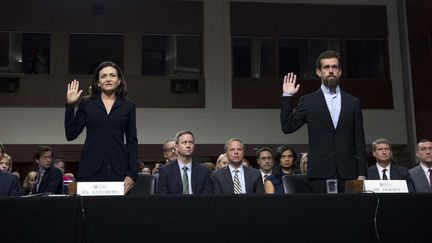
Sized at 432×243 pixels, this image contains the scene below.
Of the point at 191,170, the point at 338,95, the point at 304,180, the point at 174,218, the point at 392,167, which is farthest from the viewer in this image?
the point at 392,167

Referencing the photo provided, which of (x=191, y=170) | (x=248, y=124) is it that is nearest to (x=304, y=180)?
(x=191, y=170)

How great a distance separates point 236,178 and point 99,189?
2279mm

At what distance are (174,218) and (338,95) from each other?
1170 mm

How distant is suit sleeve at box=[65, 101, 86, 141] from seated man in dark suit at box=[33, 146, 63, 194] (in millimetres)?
2183

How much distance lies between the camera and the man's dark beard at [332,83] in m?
2.54

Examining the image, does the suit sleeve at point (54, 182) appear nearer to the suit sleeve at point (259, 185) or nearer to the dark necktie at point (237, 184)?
the dark necktie at point (237, 184)

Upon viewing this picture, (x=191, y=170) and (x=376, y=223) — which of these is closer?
(x=376, y=223)

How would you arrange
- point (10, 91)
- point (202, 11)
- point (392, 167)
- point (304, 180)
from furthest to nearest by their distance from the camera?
point (202, 11) < point (10, 91) < point (392, 167) < point (304, 180)

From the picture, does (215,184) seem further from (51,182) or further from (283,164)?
(51,182)

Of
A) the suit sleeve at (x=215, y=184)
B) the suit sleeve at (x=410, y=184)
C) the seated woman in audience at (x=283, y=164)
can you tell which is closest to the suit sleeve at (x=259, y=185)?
the suit sleeve at (x=215, y=184)

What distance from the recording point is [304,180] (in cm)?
312

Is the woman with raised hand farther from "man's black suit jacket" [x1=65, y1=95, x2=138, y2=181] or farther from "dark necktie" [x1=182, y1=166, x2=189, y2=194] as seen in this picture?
"dark necktie" [x1=182, y1=166, x2=189, y2=194]

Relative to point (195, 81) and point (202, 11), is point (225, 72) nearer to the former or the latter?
point (195, 81)

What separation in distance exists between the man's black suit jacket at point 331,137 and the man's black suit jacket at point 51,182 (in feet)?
9.41
